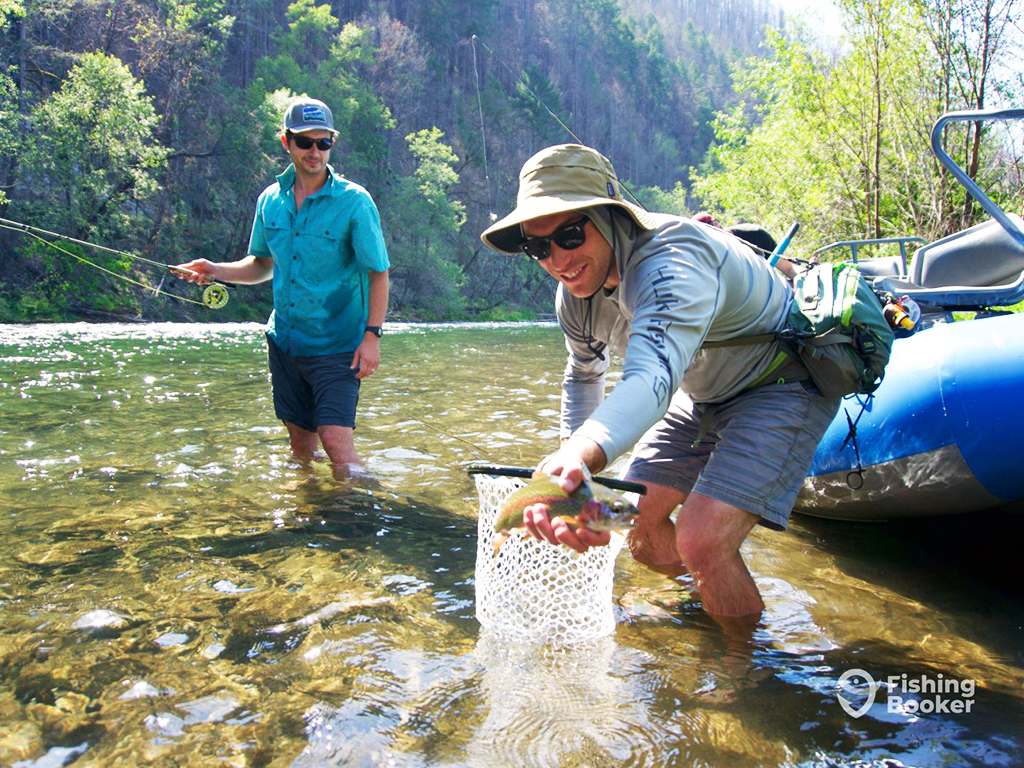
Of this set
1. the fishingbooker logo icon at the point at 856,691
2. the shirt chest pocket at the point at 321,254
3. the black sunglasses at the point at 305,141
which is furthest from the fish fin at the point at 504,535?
the black sunglasses at the point at 305,141

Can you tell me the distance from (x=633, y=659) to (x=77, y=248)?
32.3 m

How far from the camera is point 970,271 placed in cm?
572

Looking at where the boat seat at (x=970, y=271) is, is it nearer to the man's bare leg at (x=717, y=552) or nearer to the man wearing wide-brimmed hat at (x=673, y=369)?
the man wearing wide-brimmed hat at (x=673, y=369)

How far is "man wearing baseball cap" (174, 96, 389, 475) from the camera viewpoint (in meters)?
5.57

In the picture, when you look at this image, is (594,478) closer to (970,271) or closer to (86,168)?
(970,271)

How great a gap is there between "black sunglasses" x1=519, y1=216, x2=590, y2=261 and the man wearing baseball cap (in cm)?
268

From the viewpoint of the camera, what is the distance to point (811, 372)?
3484 millimetres

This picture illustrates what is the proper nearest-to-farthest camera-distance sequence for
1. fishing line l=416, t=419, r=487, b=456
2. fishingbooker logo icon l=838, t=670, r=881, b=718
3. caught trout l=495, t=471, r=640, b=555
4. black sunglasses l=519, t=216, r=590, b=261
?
caught trout l=495, t=471, r=640, b=555, fishingbooker logo icon l=838, t=670, r=881, b=718, black sunglasses l=519, t=216, r=590, b=261, fishing line l=416, t=419, r=487, b=456

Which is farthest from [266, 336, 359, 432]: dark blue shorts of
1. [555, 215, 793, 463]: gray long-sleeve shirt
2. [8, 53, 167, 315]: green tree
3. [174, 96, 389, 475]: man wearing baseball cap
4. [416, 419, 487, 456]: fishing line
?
[8, 53, 167, 315]: green tree

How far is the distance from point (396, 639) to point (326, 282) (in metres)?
2.99

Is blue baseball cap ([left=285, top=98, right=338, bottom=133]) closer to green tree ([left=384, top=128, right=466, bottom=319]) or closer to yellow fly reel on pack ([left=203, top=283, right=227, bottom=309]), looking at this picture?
yellow fly reel on pack ([left=203, top=283, right=227, bottom=309])

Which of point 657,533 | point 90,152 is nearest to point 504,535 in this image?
point 657,533

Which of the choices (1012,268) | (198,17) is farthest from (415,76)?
(1012,268)

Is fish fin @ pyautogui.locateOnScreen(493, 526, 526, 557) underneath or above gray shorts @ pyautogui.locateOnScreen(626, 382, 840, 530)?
underneath
